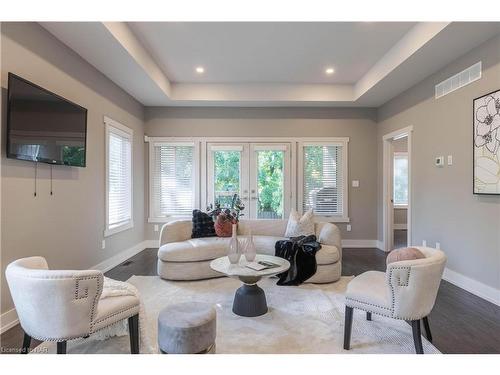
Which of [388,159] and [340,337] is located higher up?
[388,159]

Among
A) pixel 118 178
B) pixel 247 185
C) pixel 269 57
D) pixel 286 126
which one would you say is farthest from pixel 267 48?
pixel 118 178

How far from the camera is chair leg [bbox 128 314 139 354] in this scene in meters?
1.99

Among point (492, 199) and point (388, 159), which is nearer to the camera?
point (492, 199)

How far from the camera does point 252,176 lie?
5887 millimetres

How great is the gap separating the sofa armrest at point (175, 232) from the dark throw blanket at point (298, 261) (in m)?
1.49

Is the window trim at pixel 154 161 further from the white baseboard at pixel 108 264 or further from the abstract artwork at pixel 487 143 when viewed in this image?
the abstract artwork at pixel 487 143

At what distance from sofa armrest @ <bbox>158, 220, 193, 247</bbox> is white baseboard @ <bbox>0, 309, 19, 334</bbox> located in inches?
70.2

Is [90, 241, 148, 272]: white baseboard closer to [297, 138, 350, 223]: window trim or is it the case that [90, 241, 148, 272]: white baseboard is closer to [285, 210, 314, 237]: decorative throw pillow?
[285, 210, 314, 237]: decorative throw pillow

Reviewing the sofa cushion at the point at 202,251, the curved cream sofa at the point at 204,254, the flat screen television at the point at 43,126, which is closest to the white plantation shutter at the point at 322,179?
the curved cream sofa at the point at 204,254

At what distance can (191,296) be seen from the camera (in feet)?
10.6

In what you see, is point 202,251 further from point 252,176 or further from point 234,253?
point 252,176
